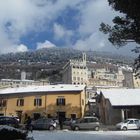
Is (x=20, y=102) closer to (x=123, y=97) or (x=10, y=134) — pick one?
(x=123, y=97)

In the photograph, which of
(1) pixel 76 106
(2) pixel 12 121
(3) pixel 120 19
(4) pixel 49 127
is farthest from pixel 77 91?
(3) pixel 120 19

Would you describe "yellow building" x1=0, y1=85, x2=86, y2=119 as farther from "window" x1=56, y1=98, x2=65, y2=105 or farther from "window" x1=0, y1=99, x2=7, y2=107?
"window" x1=0, y1=99, x2=7, y2=107

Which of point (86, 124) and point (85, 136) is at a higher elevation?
point (86, 124)

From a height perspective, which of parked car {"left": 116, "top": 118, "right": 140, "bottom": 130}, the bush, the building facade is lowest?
the bush

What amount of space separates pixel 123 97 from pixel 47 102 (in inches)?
646

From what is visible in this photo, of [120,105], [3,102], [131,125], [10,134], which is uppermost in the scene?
[3,102]

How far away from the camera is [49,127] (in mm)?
53844

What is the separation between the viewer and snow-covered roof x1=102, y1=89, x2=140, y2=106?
64938mm

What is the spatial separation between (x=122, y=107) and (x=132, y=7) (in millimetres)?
45280

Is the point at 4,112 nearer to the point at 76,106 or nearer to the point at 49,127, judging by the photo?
the point at 76,106

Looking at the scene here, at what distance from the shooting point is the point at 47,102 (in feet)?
252

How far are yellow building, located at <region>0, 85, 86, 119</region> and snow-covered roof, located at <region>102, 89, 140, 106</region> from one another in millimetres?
7010

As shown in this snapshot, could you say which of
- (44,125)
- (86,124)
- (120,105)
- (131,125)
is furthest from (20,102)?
(131,125)

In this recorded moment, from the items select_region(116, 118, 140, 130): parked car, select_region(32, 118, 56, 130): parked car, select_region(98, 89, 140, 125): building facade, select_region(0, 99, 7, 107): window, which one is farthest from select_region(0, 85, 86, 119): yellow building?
select_region(116, 118, 140, 130): parked car
